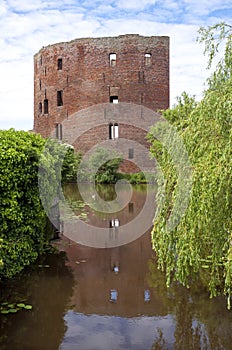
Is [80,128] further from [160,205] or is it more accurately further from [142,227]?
[160,205]

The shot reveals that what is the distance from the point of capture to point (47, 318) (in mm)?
5133

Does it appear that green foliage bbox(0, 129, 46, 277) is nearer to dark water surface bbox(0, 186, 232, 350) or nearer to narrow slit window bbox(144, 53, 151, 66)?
dark water surface bbox(0, 186, 232, 350)

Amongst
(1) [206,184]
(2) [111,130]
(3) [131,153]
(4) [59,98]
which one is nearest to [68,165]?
(1) [206,184]

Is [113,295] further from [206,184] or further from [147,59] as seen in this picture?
[147,59]

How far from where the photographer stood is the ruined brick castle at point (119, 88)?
32.2 meters

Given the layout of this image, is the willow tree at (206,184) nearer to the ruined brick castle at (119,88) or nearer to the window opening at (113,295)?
the window opening at (113,295)

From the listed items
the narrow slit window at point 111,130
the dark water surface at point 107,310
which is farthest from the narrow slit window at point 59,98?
the dark water surface at point 107,310

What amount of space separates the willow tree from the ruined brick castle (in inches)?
1062

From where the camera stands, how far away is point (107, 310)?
5465 mm

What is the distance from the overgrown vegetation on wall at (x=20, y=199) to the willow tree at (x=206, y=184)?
8.17ft

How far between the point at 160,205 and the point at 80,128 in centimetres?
2950

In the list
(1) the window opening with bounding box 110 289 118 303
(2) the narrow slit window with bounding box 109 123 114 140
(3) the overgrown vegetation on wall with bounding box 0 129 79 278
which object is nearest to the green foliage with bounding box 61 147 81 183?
(3) the overgrown vegetation on wall with bounding box 0 129 79 278

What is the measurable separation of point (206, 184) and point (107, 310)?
2346mm

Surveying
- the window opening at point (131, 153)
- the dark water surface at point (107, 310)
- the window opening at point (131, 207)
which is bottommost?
the dark water surface at point (107, 310)
